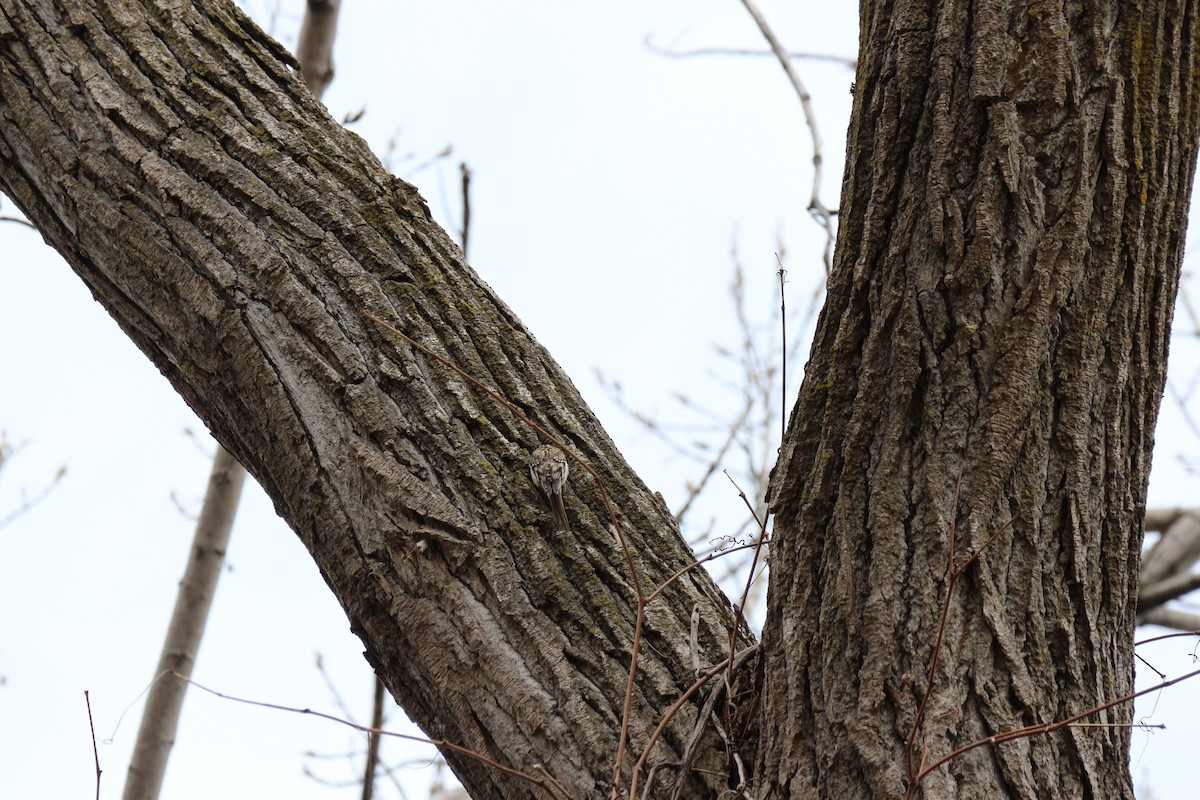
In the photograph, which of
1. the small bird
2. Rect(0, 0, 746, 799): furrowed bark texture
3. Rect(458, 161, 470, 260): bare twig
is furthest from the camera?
Rect(458, 161, 470, 260): bare twig

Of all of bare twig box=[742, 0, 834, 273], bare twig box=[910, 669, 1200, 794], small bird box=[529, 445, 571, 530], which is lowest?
bare twig box=[910, 669, 1200, 794]

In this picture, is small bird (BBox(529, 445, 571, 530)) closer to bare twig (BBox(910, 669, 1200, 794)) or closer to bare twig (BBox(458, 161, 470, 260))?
bare twig (BBox(910, 669, 1200, 794))

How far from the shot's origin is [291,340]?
157 cm

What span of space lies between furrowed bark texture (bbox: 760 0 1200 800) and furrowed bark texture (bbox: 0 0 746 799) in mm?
341

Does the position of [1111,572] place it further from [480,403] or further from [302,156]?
[302,156]

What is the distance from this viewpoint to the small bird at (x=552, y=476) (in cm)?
158

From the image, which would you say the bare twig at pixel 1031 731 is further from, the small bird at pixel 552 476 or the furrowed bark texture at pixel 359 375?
the small bird at pixel 552 476

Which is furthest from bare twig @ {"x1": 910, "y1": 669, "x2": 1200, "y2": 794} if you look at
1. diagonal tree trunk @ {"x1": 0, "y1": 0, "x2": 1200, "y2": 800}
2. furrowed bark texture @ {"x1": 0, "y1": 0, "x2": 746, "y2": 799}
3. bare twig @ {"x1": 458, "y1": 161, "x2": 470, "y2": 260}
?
bare twig @ {"x1": 458, "y1": 161, "x2": 470, "y2": 260}

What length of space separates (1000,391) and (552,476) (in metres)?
0.70

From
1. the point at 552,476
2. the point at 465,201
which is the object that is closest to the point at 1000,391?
A: the point at 552,476

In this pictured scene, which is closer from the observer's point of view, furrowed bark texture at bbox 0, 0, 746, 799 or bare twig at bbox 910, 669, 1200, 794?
bare twig at bbox 910, 669, 1200, 794

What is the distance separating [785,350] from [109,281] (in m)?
1.20

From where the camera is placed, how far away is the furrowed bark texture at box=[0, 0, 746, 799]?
1.47 m

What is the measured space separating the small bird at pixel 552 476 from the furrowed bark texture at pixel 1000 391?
17.4 inches
